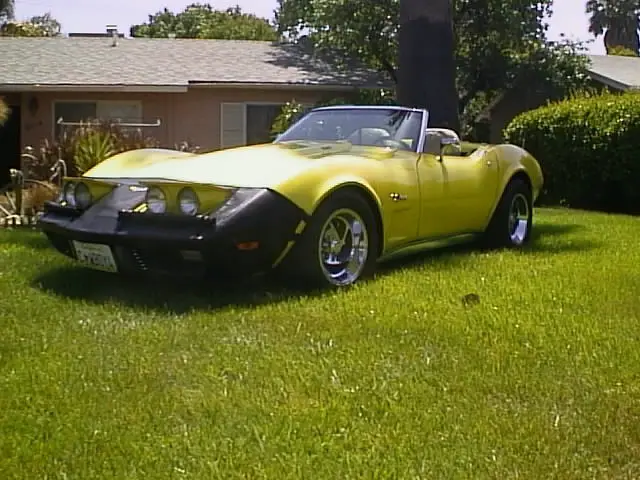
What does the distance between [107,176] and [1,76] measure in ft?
42.0

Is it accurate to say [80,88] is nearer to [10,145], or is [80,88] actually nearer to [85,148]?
[10,145]

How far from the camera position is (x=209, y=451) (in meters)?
3.59

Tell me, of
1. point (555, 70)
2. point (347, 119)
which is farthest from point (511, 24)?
point (347, 119)

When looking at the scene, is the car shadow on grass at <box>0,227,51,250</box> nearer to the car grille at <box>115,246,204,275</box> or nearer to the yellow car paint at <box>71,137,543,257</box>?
the yellow car paint at <box>71,137,543,257</box>

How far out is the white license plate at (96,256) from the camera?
621 cm

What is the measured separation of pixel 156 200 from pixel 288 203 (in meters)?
0.83

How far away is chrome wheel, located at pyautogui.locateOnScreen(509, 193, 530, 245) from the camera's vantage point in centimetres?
895

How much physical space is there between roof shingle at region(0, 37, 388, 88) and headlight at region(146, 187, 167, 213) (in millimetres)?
12550

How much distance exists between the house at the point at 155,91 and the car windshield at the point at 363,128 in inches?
405

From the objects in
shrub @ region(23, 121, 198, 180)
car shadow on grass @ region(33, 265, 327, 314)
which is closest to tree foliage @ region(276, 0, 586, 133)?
shrub @ region(23, 121, 198, 180)

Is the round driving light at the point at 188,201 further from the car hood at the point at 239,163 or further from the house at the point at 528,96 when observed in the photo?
the house at the point at 528,96

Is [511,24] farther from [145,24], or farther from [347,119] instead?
[145,24]

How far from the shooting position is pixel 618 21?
64.9 m

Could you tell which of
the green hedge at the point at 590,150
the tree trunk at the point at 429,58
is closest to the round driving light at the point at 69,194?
the tree trunk at the point at 429,58
